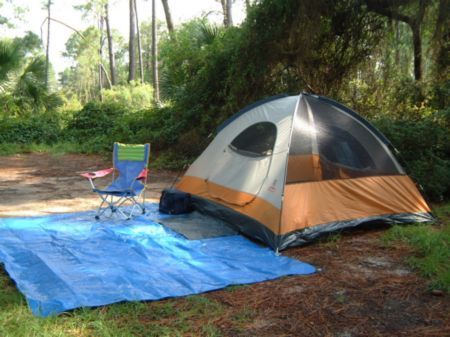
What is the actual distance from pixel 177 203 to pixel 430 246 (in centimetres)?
283

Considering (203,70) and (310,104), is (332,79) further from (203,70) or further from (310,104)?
(310,104)

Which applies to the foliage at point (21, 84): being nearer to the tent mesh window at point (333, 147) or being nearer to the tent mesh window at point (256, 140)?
the tent mesh window at point (256, 140)

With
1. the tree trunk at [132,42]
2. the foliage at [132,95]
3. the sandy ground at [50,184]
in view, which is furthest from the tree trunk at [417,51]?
the tree trunk at [132,42]

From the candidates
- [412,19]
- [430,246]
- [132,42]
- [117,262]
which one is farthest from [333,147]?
[132,42]

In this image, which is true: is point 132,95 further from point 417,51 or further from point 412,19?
→ point 412,19

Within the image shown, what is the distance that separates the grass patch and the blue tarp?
0.91 m

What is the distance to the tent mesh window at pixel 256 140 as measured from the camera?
4.89m

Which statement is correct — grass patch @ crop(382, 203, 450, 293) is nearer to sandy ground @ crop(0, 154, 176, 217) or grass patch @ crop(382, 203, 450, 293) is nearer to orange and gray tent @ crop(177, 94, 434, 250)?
orange and gray tent @ crop(177, 94, 434, 250)

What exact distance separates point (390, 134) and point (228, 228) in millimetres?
2942

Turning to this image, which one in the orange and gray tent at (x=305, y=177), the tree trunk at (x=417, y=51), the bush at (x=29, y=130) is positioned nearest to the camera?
the orange and gray tent at (x=305, y=177)

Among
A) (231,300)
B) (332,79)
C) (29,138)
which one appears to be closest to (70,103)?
(29,138)

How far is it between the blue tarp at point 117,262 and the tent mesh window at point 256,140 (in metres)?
0.96

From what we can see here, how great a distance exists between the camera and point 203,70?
9922mm

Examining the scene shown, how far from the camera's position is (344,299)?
3180 mm
